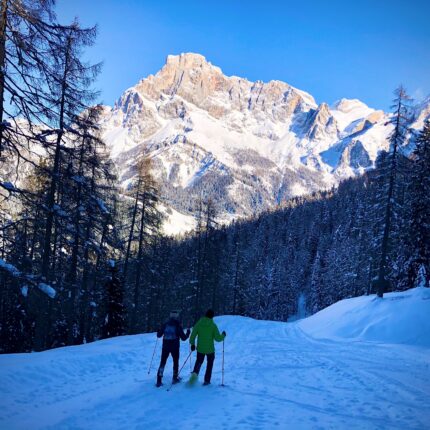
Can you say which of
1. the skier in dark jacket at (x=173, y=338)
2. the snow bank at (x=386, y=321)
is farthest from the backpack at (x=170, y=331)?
the snow bank at (x=386, y=321)

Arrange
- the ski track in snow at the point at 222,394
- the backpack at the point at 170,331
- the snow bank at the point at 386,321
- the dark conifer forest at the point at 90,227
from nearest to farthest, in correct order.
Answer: the ski track in snow at the point at 222,394 → the dark conifer forest at the point at 90,227 → the backpack at the point at 170,331 → the snow bank at the point at 386,321

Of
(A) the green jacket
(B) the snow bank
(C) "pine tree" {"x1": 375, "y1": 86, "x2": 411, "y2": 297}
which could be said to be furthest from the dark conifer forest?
(A) the green jacket

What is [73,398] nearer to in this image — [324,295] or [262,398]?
[262,398]

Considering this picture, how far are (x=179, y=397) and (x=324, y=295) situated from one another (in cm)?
6385

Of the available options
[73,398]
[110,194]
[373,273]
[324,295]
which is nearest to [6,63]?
[73,398]

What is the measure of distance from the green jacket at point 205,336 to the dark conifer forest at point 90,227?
3.82 meters

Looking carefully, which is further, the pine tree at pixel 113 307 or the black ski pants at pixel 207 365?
the pine tree at pixel 113 307

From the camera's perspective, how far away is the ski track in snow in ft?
21.8

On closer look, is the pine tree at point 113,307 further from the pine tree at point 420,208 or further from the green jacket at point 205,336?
the pine tree at point 420,208

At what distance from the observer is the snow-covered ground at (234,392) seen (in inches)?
262

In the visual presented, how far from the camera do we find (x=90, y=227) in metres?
19.4

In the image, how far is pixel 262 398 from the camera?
8156 millimetres

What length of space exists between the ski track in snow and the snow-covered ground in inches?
0.8

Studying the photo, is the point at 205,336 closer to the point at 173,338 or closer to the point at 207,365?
the point at 207,365
